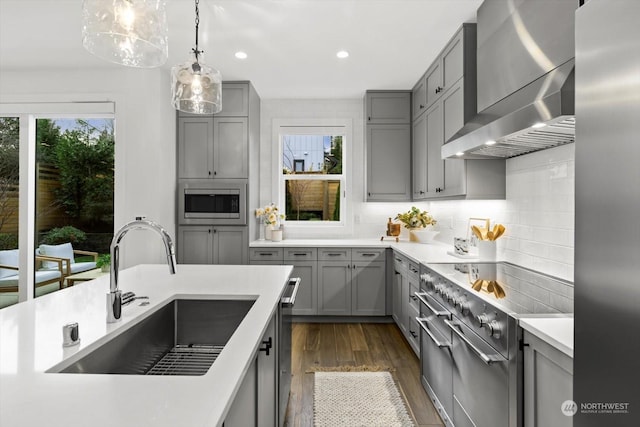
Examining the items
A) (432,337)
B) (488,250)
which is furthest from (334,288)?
(432,337)

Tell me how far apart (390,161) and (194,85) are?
2765 mm

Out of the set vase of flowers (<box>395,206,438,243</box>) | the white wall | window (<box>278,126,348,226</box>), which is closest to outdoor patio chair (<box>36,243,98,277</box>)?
the white wall

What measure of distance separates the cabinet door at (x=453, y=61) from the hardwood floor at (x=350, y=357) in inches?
93.5

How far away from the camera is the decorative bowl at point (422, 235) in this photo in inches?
170

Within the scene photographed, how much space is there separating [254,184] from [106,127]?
1.70m

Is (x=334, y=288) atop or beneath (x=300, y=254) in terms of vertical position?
beneath

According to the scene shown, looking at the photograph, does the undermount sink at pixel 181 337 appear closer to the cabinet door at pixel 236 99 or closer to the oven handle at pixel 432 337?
the oven handle at pixel 432 337

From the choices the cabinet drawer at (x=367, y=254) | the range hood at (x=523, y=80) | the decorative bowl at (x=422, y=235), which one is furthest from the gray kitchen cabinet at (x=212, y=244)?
the range hood at (x=523, y=80)

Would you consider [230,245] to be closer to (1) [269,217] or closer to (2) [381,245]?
(1) [269,217]

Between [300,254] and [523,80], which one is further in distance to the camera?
[300,254]

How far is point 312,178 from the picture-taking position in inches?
190

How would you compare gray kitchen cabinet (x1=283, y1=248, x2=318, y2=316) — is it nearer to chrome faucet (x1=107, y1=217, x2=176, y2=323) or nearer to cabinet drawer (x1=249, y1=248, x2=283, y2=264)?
cabinet drawer (x1=249, y1=248, x2=283, y2=264)

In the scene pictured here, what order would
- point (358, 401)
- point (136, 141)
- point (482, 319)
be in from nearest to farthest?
point (482, 319) → point (358, 401) → point (136, 141)

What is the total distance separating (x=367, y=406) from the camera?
2.43 meters
